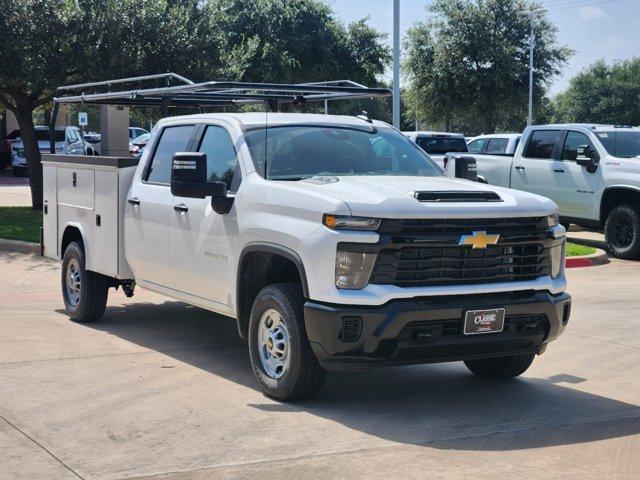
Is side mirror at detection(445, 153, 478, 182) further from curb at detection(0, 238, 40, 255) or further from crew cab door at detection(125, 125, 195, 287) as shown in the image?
curb at detection(0, 238, 40, 255)

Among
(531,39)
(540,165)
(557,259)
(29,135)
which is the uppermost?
(531,39)

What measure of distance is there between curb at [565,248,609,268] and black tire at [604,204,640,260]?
343mm

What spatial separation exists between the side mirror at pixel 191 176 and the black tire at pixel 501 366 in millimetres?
2404

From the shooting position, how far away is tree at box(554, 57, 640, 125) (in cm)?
7781

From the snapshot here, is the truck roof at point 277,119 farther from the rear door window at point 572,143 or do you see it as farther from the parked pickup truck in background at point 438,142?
the parked pickup truck in background at point 438,142

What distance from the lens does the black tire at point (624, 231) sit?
51.1 feet

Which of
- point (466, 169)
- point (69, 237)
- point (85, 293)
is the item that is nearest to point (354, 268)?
point (466, 169)

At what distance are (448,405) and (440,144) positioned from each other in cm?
1970

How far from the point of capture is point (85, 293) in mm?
9562

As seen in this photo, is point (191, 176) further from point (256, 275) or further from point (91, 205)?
point (91, 205)

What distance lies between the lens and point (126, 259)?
888cm

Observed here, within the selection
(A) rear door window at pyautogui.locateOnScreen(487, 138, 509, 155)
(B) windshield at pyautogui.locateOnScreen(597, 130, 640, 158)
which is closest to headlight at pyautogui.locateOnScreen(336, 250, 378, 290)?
(B) windshield at pyautogui.locateOnScreen(597, 130, 640, 158)

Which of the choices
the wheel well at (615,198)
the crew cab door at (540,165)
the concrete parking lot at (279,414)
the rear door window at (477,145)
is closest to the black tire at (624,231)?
the wheel well at (615,198)

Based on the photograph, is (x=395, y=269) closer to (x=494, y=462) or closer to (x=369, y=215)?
(x=369, y=215)
